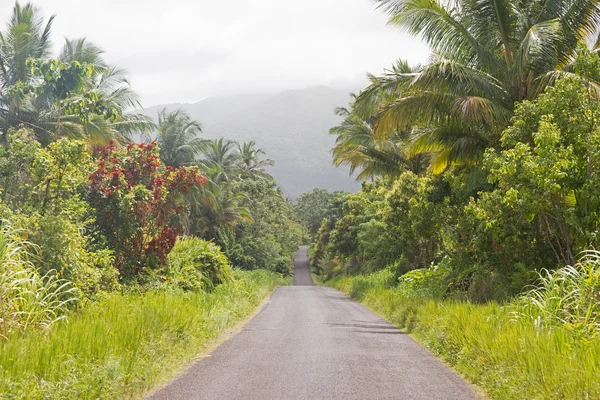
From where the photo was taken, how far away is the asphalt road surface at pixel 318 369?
6.48 metres

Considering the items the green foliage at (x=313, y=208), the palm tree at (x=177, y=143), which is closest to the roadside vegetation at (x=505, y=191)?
the palm tree at (x=177, y=143)

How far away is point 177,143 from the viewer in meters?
34.5

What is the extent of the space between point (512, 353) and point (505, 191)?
4937 mm

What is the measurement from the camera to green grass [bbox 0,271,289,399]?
5.15m

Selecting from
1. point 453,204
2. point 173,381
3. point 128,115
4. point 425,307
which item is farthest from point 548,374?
point 128,115

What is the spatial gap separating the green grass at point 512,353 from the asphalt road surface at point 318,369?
1.12 feet

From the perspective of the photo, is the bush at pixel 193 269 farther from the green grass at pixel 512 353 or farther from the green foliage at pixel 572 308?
the green foliage at pixel 572 308

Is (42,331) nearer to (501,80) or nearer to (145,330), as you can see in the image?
(145,330)

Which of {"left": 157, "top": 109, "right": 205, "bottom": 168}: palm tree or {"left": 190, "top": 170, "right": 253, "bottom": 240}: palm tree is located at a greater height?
{"left": 157, "top": 109, "right": 205, "bottom": 168}: palm tree

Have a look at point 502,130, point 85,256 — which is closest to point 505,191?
point 502,130

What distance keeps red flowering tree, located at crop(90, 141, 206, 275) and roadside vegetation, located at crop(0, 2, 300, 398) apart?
0.03m

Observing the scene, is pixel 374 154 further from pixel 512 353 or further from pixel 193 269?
pixel 512 353

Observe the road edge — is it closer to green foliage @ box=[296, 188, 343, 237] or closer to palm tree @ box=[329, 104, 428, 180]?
palm tree @ box=[329, 104, 428, 180]

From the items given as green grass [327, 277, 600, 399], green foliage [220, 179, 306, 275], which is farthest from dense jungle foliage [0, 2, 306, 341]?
green foliage [220, 179, 306, 275]
